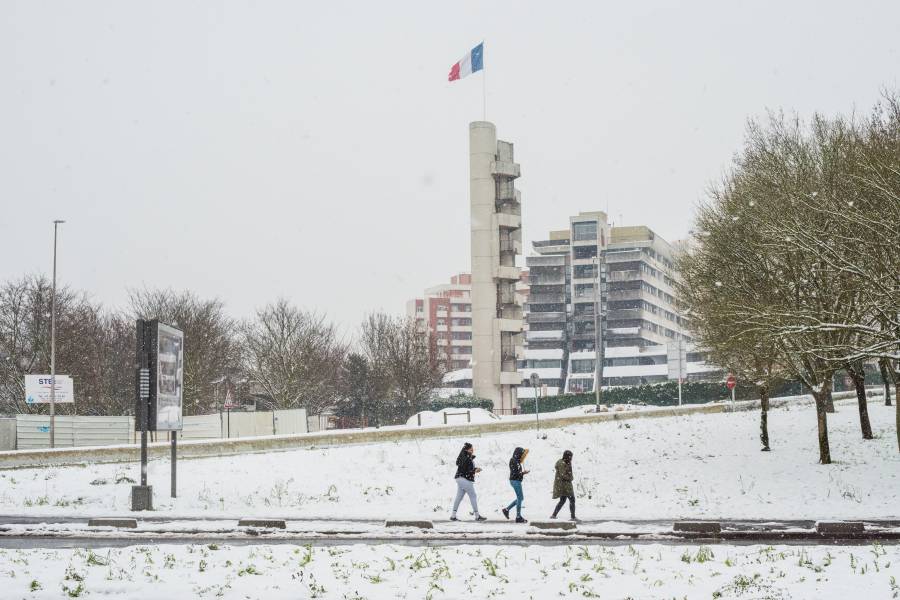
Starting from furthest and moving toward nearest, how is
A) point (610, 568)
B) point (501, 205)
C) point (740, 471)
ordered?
1. point (501, 205)
2. point (740, 471)
3. point (610, 568)

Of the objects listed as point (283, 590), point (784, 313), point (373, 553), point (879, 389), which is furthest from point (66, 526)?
point (879, 389)

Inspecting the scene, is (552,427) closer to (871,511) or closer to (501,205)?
(871,511)

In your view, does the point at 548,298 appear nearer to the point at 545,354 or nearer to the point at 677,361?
the point at 545,354

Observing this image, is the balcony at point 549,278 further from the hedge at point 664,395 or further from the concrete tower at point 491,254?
the concrete tower at point 491,254

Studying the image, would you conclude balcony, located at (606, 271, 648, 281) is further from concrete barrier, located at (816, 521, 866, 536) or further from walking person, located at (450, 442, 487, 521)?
concrete barrier, located at (816, 521, 866, 536)

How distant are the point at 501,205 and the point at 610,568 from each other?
6513cm

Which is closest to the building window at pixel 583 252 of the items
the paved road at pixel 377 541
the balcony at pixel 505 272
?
the balcony at pixel 505 272

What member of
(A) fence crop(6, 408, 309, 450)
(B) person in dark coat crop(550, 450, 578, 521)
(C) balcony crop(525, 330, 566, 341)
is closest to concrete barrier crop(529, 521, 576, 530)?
(B) person in dark coat crop(550, 450, 578, 521)

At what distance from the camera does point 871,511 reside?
2334 centimetres

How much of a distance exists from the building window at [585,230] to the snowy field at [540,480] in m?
114

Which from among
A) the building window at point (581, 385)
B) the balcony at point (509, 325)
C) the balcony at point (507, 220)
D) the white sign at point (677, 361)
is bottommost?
the building window at point (581, 385)

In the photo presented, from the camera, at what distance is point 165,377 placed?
25.5 m

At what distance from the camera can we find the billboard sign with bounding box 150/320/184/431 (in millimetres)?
24719

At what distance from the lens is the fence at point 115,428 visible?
47.7m
